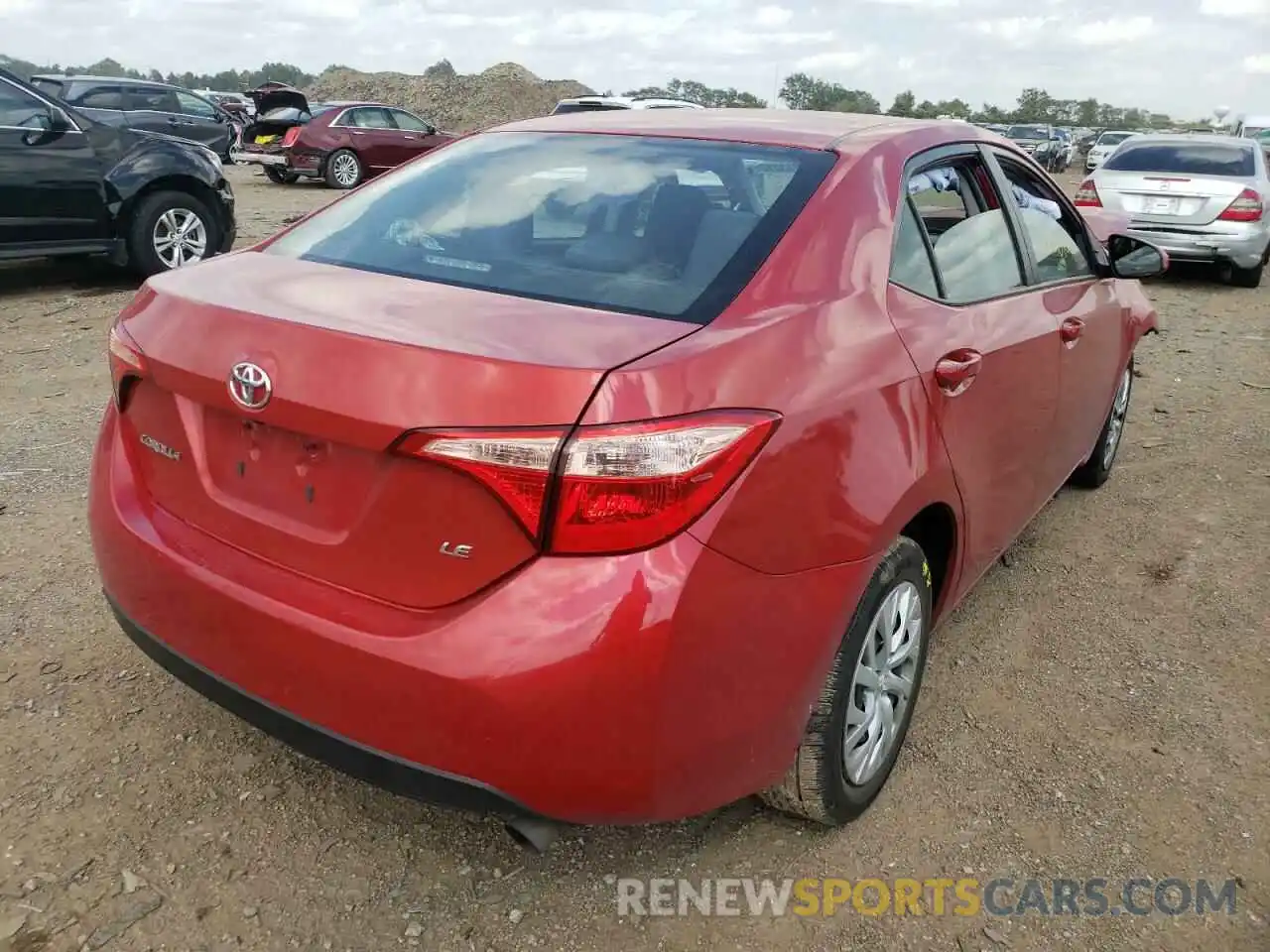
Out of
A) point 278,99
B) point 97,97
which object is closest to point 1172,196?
point 97,97

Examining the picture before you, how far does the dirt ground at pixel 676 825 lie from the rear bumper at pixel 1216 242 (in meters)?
7.36

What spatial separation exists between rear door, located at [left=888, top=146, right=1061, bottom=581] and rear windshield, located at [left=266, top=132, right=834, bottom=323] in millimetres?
365

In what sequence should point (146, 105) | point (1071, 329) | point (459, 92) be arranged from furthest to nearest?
point (459, 92) < point (146, 105) < point (1071, 329)

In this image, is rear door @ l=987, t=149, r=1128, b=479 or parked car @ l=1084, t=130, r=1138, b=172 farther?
parked car @ l=1084, t=130, r=1138, b=172

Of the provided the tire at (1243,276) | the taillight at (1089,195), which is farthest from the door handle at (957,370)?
the tire at (1243,276)

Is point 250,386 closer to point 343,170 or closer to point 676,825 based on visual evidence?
point 676,825

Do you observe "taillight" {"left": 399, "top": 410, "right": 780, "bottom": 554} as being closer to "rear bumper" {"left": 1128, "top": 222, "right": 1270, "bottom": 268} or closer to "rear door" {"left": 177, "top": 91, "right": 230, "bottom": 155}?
"rear bumper" {"left": 1128, "top": 222, "right": 1270, "bottom": 268}

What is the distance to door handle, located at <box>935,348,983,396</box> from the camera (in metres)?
2.35

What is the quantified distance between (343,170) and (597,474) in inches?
718

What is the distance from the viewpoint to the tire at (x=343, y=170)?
1797 cm

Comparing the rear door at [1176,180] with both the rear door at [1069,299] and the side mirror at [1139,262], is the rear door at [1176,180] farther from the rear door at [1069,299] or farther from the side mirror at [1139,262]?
the rear door at [1069,299]

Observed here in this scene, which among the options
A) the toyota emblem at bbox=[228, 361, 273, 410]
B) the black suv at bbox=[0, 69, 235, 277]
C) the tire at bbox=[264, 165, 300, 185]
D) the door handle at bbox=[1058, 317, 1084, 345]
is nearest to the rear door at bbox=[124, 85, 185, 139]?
the tire at bbox=[264, 165, 300, 185]

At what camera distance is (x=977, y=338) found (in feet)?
8.43

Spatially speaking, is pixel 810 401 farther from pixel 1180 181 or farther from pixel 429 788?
pixel 1180 181
